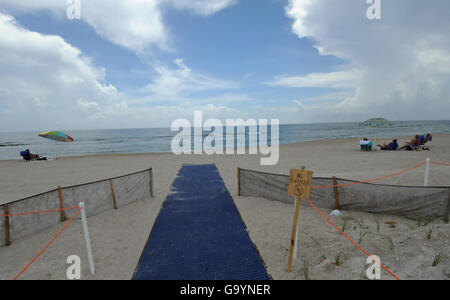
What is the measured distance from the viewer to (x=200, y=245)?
5.17m

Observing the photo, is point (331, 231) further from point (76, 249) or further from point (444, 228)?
point (76, 249)

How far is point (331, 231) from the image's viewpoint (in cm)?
549

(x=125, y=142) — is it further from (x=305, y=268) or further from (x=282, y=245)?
(x=305, y=268)

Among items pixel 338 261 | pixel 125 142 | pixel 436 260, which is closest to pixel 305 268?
pixel 338 261

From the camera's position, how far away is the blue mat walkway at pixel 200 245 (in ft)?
13.6

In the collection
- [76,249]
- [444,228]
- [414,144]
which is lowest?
[76,249]

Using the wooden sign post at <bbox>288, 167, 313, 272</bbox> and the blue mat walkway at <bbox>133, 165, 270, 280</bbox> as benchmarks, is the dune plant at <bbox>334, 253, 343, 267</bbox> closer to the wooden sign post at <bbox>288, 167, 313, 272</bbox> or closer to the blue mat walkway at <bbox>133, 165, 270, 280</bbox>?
the wooden sign post at <bbox>288, 167, 313, 272</bbox>

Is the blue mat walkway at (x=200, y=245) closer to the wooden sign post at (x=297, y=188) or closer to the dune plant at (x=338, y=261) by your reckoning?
the wooden sign post at (x=297, y=188)

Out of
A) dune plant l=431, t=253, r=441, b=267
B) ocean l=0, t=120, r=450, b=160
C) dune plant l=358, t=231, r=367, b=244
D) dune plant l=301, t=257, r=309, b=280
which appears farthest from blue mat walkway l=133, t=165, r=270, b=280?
ocean l=0, t=120, r=450, b=160

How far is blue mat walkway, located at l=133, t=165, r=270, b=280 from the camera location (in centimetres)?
416

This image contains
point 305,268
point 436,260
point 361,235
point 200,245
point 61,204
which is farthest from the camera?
point 61,204

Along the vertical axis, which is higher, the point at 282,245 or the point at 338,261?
the point at 338,261
